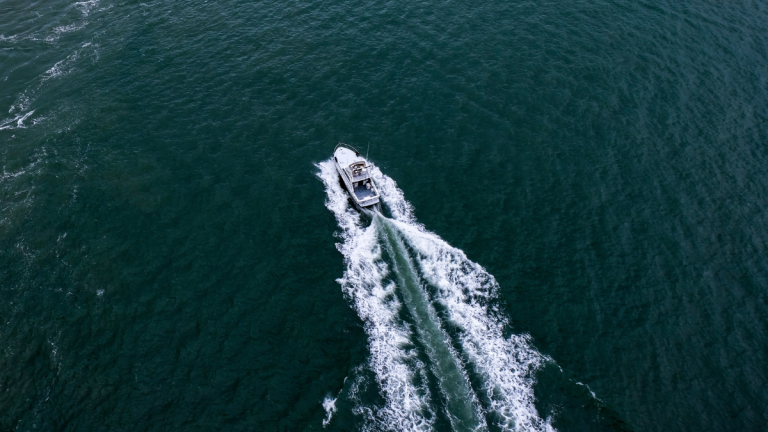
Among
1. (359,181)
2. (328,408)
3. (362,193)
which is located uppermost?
(359,181)

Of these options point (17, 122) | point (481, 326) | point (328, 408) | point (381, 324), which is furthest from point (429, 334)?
point (17, 122)

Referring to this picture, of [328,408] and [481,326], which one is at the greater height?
[481,326]

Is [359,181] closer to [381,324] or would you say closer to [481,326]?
[381,324]

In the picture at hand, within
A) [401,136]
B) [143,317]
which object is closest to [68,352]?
[143,317]

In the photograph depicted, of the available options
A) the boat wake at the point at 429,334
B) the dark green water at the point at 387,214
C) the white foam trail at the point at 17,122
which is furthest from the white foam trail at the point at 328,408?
the white foam trail at the point at 17,122

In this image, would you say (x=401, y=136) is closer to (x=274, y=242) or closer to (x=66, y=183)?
(x=274, y=242)

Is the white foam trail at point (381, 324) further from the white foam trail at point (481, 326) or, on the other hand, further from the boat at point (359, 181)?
the white foam trail at point (481, 326)
